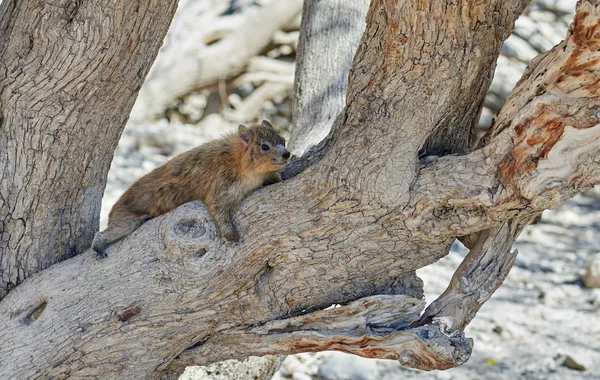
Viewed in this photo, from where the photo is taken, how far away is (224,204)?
3.85 m

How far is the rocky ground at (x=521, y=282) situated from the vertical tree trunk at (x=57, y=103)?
8.75 feet

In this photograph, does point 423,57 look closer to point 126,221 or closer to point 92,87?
point 92,87

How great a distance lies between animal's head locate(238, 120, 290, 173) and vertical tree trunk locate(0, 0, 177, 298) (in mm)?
771

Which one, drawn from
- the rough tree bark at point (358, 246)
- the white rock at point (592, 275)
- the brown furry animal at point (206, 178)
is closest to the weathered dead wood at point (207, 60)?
the white rock at point (592, 275)

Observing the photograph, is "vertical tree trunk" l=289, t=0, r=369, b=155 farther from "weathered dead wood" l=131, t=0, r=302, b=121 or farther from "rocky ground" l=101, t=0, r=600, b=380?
"weathered dead wood" l=131, t=0, r=302, b=121

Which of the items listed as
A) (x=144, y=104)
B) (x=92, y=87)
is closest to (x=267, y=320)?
(x=92, y=87)

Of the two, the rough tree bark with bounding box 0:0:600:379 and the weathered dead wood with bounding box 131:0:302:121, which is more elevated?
the weathered dead wood with bounding box 131:0:302:121

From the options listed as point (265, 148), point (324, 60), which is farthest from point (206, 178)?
point (324, 60)

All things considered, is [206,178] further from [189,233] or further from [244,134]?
[189,233]

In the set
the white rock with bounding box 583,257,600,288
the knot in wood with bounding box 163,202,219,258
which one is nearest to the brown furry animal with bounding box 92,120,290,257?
the knot in wood with bounding box 163,202,219,258

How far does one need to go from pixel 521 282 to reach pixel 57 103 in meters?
5.49

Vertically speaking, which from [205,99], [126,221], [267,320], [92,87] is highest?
[205,99]

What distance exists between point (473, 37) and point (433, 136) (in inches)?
19.5

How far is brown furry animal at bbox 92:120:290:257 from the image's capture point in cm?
414
